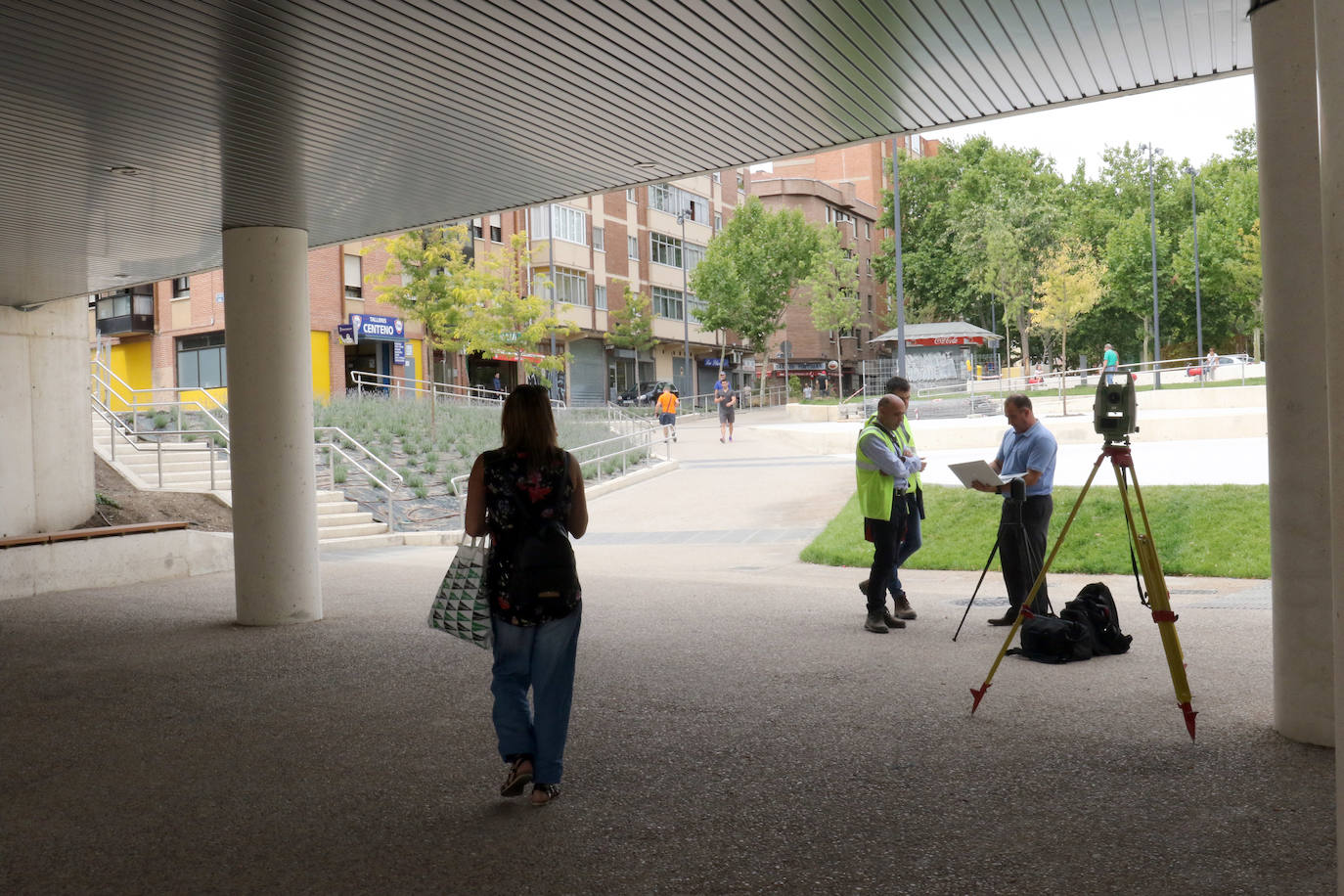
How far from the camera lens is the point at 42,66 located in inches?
274

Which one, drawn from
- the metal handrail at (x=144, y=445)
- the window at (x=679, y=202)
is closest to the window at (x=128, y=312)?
the metal handrail at (x=144, y=445)

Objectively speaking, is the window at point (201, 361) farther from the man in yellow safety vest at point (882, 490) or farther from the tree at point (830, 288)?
the man in yellow safety vest at point (882, 490)

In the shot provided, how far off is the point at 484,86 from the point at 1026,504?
202 inches

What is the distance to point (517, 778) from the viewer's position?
509 centimetres

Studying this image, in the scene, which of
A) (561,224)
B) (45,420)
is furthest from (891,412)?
(561,224)

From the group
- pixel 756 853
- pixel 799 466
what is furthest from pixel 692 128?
pixel 799 466

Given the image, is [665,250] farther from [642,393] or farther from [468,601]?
[468,601]

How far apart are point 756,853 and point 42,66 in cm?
619

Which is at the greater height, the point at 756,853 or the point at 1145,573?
the point at 1145,573

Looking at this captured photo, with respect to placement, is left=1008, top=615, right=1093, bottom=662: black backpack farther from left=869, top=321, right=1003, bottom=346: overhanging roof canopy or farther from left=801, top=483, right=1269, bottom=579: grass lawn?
left=869, top=321, right=1003, bottom=346: overhanging roof canopy

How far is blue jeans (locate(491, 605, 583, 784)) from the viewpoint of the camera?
4930mm

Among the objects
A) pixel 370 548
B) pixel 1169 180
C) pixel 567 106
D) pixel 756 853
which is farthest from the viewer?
pixel 1169 180

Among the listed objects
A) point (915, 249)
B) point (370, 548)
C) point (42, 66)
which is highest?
point (915, 249)

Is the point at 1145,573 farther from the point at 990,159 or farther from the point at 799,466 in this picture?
the point at 990,159
